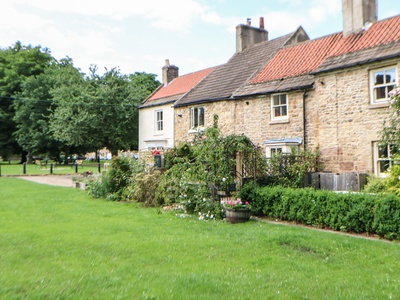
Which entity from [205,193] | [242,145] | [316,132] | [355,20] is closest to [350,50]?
[355,20]

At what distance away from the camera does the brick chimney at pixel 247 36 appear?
26.3 meters

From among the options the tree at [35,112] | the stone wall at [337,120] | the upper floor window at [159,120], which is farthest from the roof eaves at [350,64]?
the tree at [35,112]

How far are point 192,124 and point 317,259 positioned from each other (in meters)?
18.5

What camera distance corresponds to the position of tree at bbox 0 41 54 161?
53.8 metres

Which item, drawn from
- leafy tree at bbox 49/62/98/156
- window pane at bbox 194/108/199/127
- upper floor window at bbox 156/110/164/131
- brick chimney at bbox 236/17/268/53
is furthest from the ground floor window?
leafy tree at bbox 49/62/98/156

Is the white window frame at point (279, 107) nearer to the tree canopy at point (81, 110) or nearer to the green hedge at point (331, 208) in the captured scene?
the green hedge at point (331, 208)

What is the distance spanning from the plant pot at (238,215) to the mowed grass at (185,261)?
45 cm

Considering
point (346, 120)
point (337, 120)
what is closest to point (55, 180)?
point (337, 120)

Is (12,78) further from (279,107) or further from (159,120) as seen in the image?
(279,107)

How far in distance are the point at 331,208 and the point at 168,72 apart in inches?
1080

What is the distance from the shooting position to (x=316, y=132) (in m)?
17.1

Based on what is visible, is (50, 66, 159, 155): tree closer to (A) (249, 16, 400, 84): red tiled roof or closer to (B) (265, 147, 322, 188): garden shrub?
(A) (249, 16, 400, 84): red tiled roof

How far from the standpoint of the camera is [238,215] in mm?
11023

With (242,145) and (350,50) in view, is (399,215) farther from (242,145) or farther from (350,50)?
(350,50)
